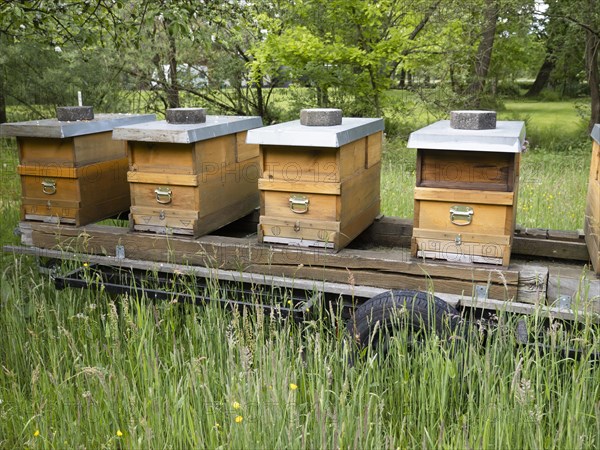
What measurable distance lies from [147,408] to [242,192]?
1758 millimetres

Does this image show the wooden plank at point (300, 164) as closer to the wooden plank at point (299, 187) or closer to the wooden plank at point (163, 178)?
the wooden plank at point (299, 187)

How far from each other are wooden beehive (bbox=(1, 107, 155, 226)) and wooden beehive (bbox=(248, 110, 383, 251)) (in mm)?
1151

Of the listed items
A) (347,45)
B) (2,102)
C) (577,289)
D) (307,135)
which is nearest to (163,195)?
(307,135)

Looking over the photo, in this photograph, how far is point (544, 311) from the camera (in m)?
2.61

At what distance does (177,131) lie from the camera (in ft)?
10.7

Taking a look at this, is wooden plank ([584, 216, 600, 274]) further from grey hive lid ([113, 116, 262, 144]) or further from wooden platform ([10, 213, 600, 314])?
grey hive lid ([113, 116, 262, 144])

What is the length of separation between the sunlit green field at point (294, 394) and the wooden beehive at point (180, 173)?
0.50 meters

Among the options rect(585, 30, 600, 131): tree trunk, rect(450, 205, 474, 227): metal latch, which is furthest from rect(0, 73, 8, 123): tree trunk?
rect(585, 30, 600, 131): tree trunk

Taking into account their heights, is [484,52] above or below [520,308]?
above

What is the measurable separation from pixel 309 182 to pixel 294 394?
121cm

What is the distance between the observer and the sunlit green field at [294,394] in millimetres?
2137

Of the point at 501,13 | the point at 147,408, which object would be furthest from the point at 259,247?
the point at 501,13

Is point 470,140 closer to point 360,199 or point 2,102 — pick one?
point 360,199

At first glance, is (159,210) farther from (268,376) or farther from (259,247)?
(268,376)
